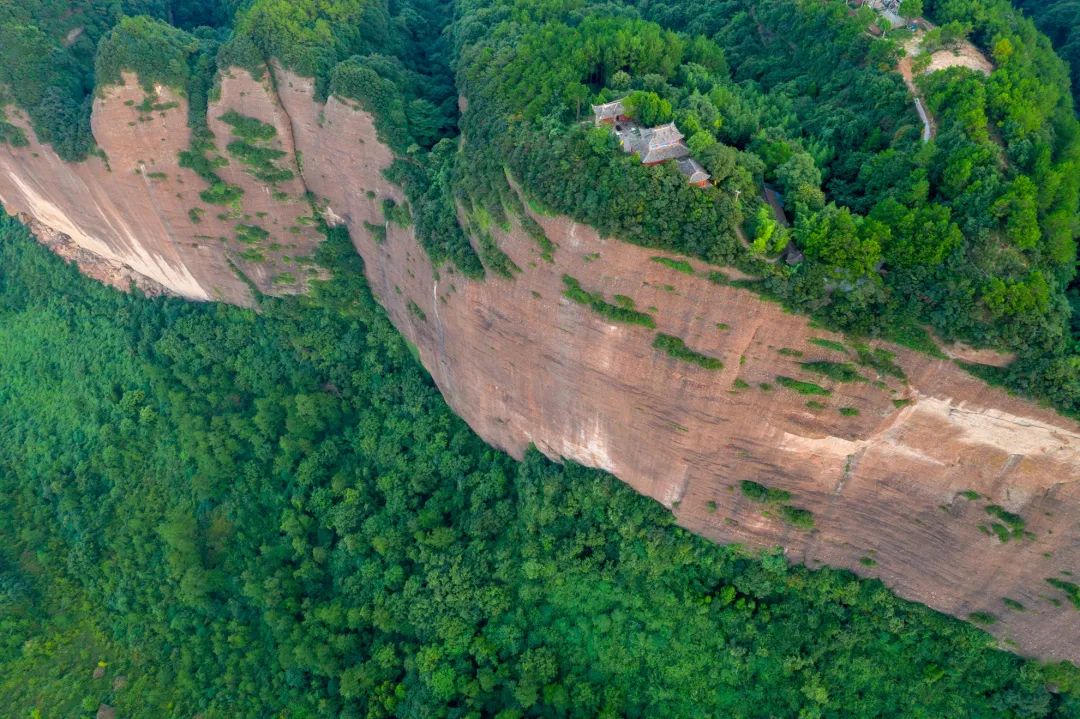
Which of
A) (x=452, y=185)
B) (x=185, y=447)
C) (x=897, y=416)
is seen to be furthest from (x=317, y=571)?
(x=897, y=416)

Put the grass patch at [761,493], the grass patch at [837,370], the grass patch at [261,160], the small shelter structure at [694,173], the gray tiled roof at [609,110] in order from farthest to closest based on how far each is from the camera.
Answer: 1. the grass patch at [261,160]
2. the grass patch at [761,493]
3. the gray tiled roof at [609,110]
4. the grass patch at [837,370]
5. the small shelter structure at [694,173]

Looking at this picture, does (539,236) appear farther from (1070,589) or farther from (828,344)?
(1070,589)

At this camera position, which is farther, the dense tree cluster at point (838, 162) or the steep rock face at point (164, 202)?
the steep rock face at point (164, 202)

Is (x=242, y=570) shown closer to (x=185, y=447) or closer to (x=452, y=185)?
(x=185, y=447)

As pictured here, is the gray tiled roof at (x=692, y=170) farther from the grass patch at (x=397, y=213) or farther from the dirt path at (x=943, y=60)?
the grass patch at (x=397, y=213)

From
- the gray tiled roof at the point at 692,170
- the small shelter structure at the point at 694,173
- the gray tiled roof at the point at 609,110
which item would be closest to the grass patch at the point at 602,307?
the small shelter structure at the point at 694,173
